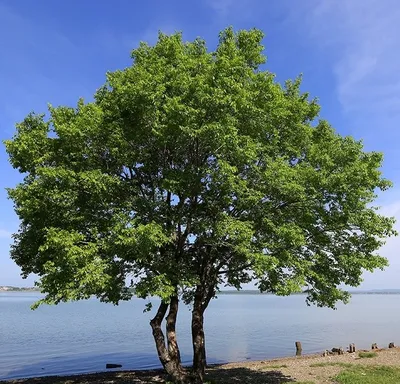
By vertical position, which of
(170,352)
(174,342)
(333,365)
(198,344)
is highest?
(174,342)

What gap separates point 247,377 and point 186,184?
438 inches

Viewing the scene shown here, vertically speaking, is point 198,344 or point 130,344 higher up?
point 198,344

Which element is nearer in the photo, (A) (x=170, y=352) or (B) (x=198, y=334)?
(A) (x=170, y=352)

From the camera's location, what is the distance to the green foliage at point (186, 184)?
13367 millimetres

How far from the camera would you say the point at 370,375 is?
62.6ft

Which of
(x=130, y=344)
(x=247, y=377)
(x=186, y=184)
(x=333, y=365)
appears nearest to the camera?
(x=186, y=184)

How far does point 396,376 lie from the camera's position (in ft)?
61.1

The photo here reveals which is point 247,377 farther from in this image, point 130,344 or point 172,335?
point 130,344

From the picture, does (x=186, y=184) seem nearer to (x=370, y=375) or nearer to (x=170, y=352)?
(x=170, y=352)

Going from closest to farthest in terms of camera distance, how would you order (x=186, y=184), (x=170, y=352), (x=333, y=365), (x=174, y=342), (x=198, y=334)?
(x=186, y=184) < (x=170, y=352) < (x=174, y=342) < (x=198, y=334) < (x=333, y=365)

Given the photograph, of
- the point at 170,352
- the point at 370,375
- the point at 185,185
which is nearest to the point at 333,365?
the point at 370,375

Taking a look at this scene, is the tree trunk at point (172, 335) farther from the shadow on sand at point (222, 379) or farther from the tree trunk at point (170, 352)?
the shadow on sand at point (222, 379)

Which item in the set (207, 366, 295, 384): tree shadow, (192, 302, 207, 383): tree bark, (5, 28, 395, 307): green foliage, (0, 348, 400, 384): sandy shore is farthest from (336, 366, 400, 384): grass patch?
(192, 302, 207, 383): tree bark

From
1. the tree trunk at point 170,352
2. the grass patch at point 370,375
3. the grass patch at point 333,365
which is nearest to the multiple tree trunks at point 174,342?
the tree trunk at point 170,352
